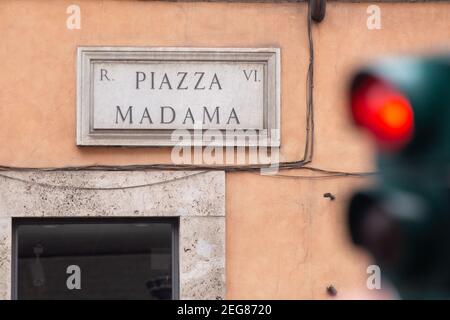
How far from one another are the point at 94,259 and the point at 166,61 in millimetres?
1647

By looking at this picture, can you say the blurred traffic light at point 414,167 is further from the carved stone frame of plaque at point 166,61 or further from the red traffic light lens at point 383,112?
the carved stone frame of plaque at point 166,61

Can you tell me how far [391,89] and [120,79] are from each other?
20.8 feet

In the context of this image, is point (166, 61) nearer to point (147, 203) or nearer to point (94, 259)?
point (147, 203)

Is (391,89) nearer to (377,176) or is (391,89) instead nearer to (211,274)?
(377,176)

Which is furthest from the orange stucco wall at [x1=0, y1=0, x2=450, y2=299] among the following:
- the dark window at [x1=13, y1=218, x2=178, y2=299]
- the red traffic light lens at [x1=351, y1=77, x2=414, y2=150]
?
the red traffic light lens at [x1=351, y1=77, x2=414, y2=150]

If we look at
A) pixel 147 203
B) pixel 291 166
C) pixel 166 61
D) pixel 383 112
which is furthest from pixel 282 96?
pixel 383 112

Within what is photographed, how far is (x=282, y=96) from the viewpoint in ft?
25.7

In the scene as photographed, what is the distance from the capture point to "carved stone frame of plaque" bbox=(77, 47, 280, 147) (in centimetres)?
771

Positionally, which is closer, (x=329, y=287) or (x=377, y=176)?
(x=377, y=176)

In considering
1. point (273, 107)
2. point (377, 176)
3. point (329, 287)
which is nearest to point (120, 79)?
point (273, 107)

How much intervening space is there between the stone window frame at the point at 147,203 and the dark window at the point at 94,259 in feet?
0.42

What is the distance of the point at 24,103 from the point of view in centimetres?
773

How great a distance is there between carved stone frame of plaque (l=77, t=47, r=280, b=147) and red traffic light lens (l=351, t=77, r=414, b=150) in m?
6.12

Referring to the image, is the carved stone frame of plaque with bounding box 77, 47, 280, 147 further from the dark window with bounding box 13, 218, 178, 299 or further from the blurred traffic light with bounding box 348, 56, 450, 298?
the blurred traffic light with bounding box 348, 56, 450, 298
